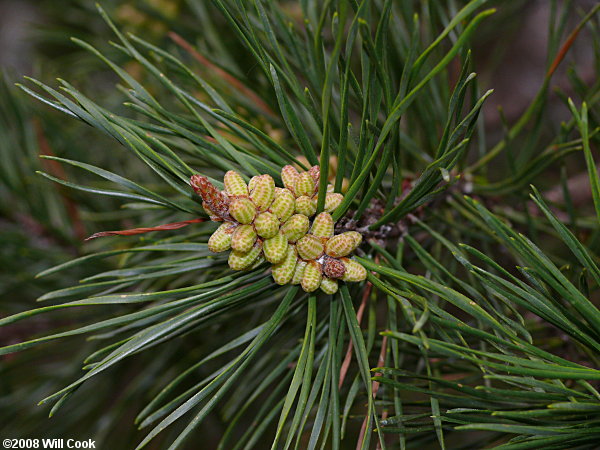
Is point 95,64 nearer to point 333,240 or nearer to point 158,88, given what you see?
point 158,88

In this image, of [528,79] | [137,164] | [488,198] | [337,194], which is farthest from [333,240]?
[528,79]

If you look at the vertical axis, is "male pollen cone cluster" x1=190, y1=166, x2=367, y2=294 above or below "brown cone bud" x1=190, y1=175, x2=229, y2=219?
below

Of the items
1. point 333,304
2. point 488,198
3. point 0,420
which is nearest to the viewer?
point 333,304

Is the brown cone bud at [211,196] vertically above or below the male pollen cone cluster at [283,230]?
above
